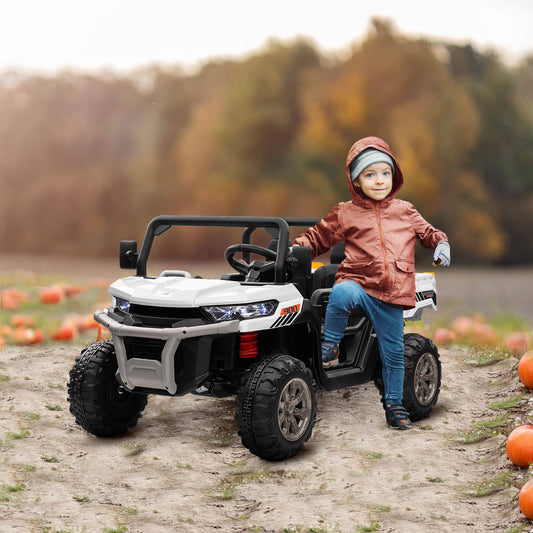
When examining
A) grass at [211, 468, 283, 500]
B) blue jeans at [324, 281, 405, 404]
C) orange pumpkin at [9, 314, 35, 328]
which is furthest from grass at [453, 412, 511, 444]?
orange pumpkin at [9, 314, 35, 328]

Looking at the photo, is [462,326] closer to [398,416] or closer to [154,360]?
[398,416]

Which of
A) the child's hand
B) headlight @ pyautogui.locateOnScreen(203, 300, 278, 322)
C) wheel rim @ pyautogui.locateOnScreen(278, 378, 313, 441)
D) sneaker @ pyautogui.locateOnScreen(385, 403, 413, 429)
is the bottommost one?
sneaker @ pyautogui.locateOnScreen(385, 403, 413, 429)

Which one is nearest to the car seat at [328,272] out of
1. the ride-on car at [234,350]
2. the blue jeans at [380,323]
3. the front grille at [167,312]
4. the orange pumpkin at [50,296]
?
the ride-on car at [234,350]

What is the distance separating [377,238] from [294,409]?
3.61ft

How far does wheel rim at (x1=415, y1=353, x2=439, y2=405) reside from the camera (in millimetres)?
5609

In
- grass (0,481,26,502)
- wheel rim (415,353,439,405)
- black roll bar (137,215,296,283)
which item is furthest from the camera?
wheel rim (415,353,439,405)

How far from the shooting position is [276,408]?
15.3ft

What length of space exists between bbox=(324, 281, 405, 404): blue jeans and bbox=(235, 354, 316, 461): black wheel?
1.37 feet

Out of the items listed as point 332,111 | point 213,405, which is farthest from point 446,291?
point 213,405

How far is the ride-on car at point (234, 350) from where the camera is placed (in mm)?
4652

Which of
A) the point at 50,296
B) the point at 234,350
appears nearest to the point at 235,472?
the point at 234,350

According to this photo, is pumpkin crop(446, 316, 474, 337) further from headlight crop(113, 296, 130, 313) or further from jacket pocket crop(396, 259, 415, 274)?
headlight crop(113, 296, 130, 313)

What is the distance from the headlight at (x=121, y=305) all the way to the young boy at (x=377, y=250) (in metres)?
1.08

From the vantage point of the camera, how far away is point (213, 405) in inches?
243
